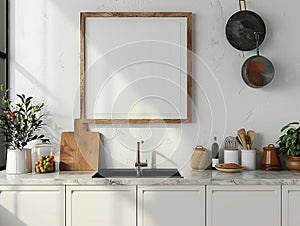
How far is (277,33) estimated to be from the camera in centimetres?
338

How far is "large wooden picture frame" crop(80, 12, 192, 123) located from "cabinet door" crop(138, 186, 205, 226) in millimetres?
686

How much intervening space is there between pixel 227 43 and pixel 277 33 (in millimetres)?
420

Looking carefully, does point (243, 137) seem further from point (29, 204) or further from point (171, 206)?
point (29, 204)

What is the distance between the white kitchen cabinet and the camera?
2854 millimetres

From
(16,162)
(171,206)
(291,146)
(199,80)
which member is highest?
(199,80)

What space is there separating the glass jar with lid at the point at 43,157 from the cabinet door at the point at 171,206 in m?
0.77

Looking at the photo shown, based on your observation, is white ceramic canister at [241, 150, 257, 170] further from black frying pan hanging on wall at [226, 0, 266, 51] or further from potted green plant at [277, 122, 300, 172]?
black frying pan hanging on wall at [226, 0, 266, 51]

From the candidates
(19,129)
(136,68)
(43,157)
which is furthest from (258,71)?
(19,129)

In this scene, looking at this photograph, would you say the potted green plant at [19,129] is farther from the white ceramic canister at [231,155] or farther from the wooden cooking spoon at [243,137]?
the wooden cooking spoon at [243,137]

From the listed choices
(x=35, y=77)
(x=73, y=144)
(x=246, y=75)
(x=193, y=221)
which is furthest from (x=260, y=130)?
(x=35, y=77)

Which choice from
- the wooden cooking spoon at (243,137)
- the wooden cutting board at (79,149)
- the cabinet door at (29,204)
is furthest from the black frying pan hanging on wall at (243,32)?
the cabinet door at (29,204)

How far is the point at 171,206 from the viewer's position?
2.87 meters

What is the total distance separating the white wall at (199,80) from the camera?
3371 mm

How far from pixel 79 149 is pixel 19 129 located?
1.62ft
